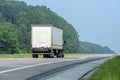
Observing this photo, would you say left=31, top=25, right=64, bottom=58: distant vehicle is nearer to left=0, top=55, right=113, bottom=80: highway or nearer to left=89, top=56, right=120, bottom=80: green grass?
left=0, top=55, right=113, bottom=80: highway

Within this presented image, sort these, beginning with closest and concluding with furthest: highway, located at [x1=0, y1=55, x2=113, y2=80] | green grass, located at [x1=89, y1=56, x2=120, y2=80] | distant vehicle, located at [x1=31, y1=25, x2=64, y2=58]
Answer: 1. green grass, located at [x1=89, y1=56, x2=120, y2=80]
2. highway, located at [x1=0, y1=55, x2=113, y2=80]
3. distant vehicle, located at [x1=31, y1=25, x2=64, y2=58]

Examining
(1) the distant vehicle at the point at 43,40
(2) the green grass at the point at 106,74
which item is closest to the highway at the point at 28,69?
(2) the green grass at the point at 106,74

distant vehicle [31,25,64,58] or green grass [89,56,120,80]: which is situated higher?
distant vehicle [31,25,64,58]

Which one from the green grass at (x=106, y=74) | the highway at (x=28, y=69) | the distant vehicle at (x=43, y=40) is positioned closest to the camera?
the green grass at (x=106, y=74)

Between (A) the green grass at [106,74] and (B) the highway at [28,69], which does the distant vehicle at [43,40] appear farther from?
(A) the green grass at [106,74]

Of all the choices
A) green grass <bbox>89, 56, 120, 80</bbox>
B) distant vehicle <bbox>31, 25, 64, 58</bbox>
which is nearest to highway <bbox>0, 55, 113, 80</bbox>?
green grass <bbox>89, 56, 120, 80</bbox>

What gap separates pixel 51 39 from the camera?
57.3 metres

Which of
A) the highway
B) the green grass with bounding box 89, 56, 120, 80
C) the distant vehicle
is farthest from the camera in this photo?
the distant vehicle

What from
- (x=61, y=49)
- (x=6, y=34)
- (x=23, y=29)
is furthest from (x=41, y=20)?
(x=61, y=49)

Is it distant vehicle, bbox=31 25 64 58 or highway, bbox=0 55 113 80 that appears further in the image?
distant vehicle, bbox=31 25 64 58

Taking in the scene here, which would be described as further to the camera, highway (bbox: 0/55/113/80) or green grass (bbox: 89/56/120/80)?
highway (bbox: 0/55/113/80)

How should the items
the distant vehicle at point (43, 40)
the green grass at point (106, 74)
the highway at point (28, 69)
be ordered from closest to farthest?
the green grass at point (106, 74) → the highway at point (28, 69) → the distant vehicle at point (43, 40)

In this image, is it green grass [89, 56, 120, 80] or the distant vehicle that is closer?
green grass [89, 56, 120, 80]

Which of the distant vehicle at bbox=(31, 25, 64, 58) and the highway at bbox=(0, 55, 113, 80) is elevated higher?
the distant vehicle at bbox=(31, 25, 64, 58)
